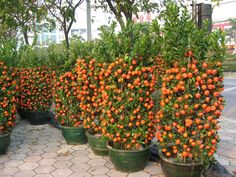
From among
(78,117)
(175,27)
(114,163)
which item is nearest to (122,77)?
(175,27)

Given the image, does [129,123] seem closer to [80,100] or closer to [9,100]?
[80,100]

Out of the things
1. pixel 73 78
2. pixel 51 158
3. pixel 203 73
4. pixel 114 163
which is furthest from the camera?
pixel 73 78

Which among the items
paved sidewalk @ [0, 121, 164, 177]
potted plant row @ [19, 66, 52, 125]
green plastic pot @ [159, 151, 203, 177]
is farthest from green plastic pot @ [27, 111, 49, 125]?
green plastic pot @ [159, 151, 203, 177]

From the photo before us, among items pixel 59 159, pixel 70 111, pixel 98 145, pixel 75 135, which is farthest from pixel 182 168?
pixel 70 111

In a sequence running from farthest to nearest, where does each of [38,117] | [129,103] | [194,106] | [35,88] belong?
[38,117], [35,88], [129,103], [194,106]

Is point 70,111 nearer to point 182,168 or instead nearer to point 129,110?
point 129,110

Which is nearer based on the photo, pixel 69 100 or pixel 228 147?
pixel 228 147

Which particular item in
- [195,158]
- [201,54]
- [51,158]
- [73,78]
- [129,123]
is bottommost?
[51,158]

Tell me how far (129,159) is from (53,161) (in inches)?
54.3

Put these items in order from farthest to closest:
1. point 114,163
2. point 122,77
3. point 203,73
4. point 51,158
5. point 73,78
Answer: point 73,78 → point 51,158 → point 114,163 → point 122,77 → point 203,73

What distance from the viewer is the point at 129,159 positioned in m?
4.37

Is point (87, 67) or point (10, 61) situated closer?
point (87, 67)

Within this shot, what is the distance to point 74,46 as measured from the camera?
5.75 metres

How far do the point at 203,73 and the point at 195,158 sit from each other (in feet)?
3.48
